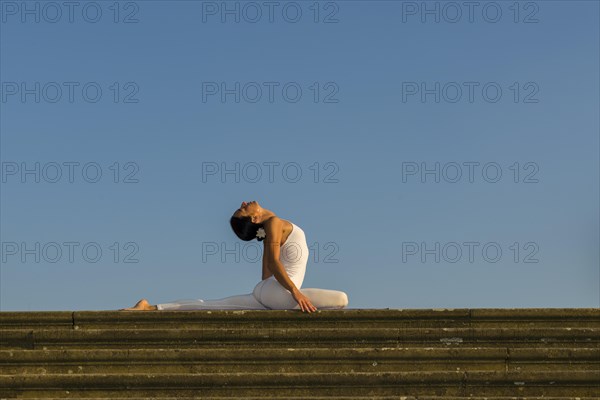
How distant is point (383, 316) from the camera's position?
868 cm

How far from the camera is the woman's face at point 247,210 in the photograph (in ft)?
31.3

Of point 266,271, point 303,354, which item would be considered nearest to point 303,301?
point 266,271

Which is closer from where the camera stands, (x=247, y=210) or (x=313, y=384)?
(x=313, y=384)

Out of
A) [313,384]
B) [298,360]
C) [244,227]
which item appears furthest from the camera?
[244,227]

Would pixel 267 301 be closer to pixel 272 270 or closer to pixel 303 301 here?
pixel 272 270

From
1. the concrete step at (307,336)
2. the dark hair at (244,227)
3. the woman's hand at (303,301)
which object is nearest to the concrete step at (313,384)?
the concrete step at (307,336)

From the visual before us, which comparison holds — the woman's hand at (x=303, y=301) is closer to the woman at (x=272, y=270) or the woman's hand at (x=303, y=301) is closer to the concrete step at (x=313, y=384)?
the woman at (x=272, y=270)

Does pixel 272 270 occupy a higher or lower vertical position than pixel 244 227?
lower

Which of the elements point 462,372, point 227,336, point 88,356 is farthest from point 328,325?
point 88,356

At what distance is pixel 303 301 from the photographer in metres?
9.00

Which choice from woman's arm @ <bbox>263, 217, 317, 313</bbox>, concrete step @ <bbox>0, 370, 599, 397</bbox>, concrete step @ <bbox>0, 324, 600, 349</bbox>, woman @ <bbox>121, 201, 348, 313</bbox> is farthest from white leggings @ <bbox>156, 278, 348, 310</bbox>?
concrete step @ <bbox>0, 370, 599, 397</bbox>

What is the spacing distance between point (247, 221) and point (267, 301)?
0.79 meters

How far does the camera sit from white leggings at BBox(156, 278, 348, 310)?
9234 millimetres

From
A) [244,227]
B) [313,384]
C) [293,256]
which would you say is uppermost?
[244,227]
